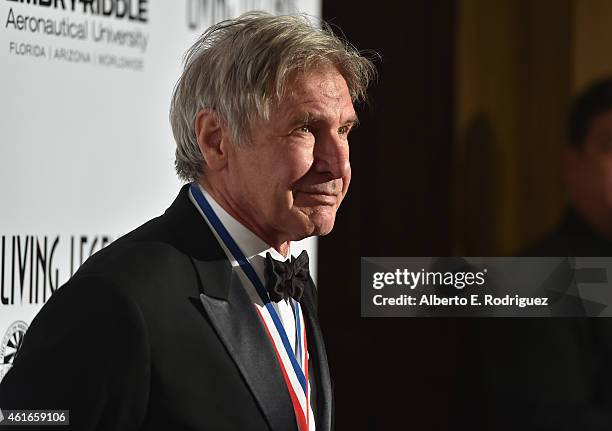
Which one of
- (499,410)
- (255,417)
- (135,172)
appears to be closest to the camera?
(255,417)

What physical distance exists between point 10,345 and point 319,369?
54 cm

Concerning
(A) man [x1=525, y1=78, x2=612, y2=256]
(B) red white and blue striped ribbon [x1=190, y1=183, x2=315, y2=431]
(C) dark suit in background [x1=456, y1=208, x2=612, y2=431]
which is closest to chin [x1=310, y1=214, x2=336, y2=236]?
(B) red white and blue striped ribbon [x1=190, y1=183, x2=315, y2=431]

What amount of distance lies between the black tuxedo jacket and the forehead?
208 mm

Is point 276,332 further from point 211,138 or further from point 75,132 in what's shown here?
point 75,132

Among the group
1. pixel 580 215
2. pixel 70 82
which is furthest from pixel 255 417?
pixel 580 215

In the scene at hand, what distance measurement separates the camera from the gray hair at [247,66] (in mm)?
1373

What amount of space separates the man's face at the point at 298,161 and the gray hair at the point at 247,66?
0.02 m

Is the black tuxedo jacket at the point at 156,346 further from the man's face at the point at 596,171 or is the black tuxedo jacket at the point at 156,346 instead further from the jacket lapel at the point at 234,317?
the man's face at the point at 596,171

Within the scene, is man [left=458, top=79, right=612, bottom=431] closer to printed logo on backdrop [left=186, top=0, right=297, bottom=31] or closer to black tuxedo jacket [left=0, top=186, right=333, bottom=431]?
printed logo on backdrop [left=186, top=0, right=297, bottom=31]

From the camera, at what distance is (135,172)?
6.57 ft

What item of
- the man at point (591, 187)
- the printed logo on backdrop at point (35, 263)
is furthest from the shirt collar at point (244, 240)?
the man at point (591, 187)

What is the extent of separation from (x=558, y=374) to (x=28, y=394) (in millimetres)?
A: 1607

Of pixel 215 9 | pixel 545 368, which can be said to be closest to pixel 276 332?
pixel 215 9

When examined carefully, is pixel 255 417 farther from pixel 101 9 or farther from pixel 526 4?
pixel 526 4
